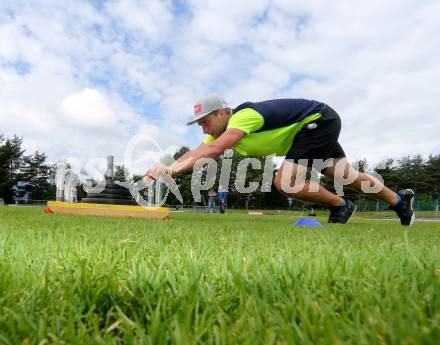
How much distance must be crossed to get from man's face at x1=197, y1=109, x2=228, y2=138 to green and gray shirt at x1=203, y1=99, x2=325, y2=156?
195 mm

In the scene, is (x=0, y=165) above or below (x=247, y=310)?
above

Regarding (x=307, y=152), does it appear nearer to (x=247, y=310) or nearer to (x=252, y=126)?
(x=252, y=126)

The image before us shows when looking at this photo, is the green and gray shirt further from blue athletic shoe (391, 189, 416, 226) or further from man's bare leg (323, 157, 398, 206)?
blue athletic shoe (391, 189, 416, 226)

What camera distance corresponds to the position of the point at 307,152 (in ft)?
17.2

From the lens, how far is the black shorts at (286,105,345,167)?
524cm

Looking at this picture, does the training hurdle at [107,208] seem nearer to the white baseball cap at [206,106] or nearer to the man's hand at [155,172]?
the white baseball cap at [206,106]

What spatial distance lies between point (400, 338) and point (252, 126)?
402 cm

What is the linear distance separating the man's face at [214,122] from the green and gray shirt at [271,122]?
195 mm

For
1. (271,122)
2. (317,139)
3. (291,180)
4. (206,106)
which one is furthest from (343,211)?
(206,106)

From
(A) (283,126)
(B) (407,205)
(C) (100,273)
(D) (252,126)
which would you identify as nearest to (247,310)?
(C) (100,273)

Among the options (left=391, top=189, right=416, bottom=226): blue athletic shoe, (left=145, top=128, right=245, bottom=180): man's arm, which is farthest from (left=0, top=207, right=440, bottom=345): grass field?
(left=391, top=189, right=416, bottom=226): blue athletic shoe

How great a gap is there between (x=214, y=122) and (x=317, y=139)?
144 cm

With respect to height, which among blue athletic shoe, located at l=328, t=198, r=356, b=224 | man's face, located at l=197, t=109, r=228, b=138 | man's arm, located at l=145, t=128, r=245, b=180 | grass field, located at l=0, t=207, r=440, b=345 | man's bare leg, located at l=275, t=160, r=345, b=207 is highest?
man's face, located at l=197, t=109, r=228, b=138

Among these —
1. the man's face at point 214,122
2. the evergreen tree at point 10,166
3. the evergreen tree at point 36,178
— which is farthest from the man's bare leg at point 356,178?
the evergreen tree at point 36,178
